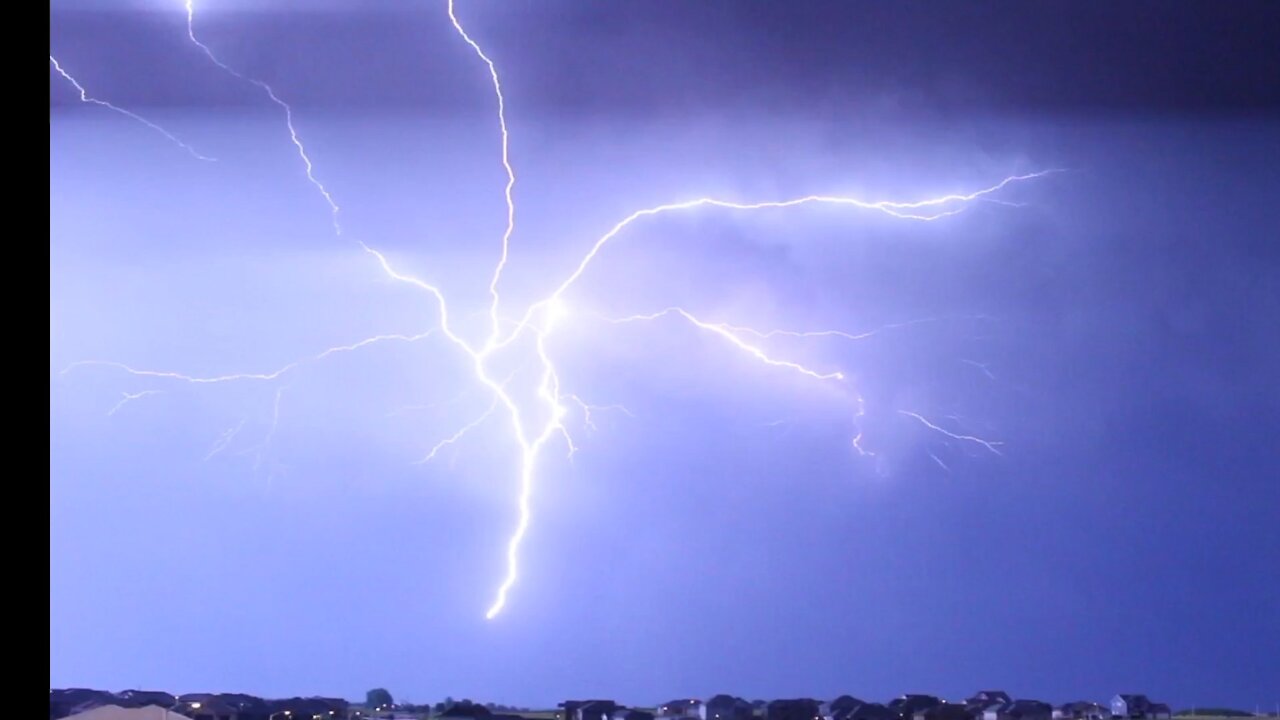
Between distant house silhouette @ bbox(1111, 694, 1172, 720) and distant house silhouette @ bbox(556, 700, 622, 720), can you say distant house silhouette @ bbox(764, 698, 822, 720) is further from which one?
distant house silhouette @ bbox(1111, 694, 1172, 720)

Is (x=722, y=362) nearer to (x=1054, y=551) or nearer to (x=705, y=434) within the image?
(x=705, y=434)

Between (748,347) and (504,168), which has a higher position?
(504,168)

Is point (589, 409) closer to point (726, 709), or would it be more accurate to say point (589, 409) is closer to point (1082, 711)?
point (726, 709)

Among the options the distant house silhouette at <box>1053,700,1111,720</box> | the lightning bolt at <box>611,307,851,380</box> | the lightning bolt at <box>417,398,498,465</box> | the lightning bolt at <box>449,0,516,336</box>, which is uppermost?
the lightning bolt at <box>449,0,516,336</box>

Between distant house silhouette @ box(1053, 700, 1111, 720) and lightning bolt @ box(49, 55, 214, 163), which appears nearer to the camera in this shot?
distant house silhouette @ box(1053, 700, 1111, 720)

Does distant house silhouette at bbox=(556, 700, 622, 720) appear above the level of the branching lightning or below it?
below

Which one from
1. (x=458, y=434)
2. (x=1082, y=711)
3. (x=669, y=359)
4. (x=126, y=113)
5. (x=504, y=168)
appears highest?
(x=126, y=113)

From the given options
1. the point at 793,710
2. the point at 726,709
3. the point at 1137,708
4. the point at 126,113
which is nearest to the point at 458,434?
the point at 726,709

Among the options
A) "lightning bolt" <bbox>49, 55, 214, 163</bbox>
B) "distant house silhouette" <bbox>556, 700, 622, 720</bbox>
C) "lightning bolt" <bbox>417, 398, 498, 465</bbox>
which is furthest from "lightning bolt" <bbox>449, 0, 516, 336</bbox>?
"distant house silhouette" <bbox>556, 700, 622, 720</bbox>

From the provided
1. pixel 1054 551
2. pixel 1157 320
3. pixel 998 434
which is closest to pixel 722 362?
pixel 998 434
